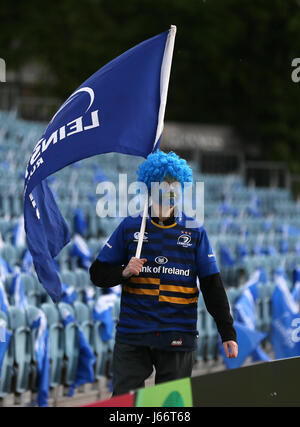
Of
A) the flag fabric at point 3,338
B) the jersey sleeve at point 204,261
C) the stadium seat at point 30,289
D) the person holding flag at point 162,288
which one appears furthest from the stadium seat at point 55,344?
the jersey sleeve at point 204,261

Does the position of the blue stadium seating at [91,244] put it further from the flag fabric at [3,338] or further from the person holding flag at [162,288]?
the person holding flag at [162,288]

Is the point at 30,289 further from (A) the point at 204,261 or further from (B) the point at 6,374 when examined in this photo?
(A) the point at 204,261

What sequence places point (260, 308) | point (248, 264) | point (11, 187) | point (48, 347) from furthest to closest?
point (11, 187), point (248, 264), point (260, 308), point (48, 347)

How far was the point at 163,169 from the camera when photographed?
3859 millimetres

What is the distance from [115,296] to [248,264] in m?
4.46

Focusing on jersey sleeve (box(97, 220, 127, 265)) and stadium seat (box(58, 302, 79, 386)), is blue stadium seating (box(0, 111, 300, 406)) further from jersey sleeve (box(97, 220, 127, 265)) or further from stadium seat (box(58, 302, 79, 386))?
jersey sleeve (box(97, 220, 127, 265))

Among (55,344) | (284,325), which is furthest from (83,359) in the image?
(284,325)

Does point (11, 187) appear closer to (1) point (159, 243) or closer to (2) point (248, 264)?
(2) point (248, 264)

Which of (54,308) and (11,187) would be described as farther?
(11,187)

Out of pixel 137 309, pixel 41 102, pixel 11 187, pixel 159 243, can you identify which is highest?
pixel 41 102

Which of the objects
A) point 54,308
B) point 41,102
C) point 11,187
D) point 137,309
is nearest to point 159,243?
point 137,309

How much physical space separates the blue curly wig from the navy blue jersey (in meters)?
0.21

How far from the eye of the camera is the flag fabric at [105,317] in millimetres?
6864

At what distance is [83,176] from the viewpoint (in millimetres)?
16109
